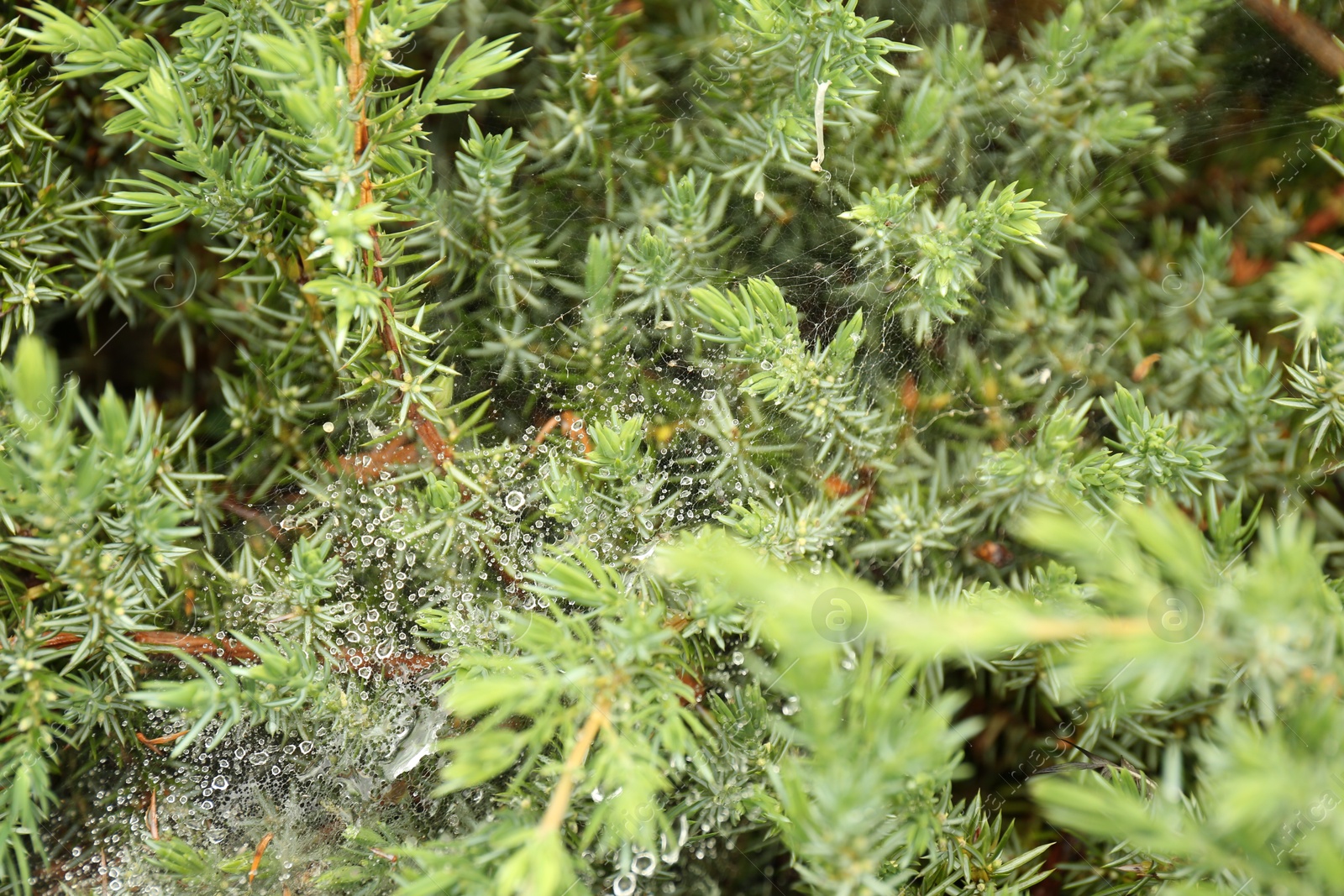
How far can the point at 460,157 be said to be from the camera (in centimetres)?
101

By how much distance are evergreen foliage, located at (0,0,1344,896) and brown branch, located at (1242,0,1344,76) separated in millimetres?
31

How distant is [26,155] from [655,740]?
1.12 m

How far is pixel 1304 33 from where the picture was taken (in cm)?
115

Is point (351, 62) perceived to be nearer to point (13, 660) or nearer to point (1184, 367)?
point (13, 660)

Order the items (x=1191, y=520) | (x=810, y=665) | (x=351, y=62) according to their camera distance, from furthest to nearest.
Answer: (x=1191, y=520), (x=351, y=62), (x=810, y=665)

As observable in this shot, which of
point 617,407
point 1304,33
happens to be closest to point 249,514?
point 617,407

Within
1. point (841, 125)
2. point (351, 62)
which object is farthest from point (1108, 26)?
point (351, 62)

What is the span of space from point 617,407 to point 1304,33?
1.13m

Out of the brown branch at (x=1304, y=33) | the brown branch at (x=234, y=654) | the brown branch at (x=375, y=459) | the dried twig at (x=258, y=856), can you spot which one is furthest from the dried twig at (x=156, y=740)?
the brown branch at (x=1304, y=33)

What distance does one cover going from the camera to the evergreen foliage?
2.67ft

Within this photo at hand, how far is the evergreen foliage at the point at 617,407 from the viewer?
81cm

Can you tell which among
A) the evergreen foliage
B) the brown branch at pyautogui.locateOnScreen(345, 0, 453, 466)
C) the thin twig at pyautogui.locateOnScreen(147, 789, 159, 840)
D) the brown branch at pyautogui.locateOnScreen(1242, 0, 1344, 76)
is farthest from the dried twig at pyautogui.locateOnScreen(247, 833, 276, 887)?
the brown branch at pyautogui.locateOnScreen(1242, 0, 1344, 76)

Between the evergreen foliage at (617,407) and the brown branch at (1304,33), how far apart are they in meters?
0.03
